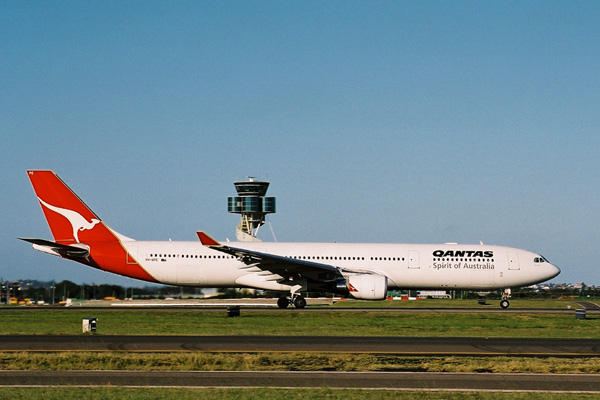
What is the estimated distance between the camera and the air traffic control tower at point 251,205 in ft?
313

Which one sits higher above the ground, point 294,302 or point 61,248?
point 61,248

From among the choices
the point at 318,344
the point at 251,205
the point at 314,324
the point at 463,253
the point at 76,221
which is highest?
the point at 251,205

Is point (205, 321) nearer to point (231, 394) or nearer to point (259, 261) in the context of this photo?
point (259, 261)

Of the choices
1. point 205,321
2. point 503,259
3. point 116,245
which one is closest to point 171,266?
point 116,245

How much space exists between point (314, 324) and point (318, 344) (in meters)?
7.52

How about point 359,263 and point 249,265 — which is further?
point 359,263

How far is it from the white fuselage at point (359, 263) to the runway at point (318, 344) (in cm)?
1658

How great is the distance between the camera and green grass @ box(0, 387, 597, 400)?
12133 mm

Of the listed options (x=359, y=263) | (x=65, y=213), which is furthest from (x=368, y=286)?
(x=65, y=213)

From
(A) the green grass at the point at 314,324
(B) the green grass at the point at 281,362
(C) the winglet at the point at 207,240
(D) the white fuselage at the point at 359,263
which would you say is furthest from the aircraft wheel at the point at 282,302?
(B) the green grass at the point at 281,362

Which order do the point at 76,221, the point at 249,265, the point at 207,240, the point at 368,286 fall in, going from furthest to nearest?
the point at 76,221, the point at 249,265, the point at 368,286, the point at 207,240

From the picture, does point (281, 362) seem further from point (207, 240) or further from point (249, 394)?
point (207, 240)

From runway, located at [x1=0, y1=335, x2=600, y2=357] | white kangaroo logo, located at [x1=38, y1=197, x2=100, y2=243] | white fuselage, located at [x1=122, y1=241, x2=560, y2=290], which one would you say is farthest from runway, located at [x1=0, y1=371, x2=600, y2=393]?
white kangaroo logo, located at [x1=38, y1=197, x2=100, y2=243]

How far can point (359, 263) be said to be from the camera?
39.6 meters
